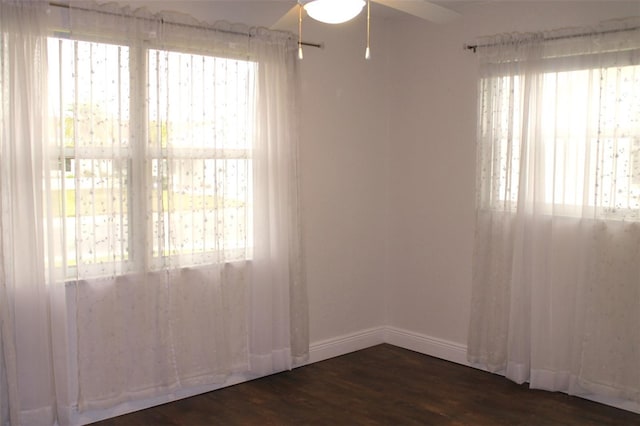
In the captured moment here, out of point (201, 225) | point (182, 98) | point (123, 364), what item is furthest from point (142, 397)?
point (182, 98)

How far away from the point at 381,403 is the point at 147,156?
85.2 inches

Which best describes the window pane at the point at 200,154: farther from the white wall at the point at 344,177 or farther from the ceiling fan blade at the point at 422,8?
the ceiling fan blade at the point at 422,8

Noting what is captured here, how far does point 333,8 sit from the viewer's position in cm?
Result: 229

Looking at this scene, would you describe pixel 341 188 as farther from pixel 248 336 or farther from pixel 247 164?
pixel 248 336

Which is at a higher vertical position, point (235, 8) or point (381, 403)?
point (235, 8)

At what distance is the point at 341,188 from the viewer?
192 inches

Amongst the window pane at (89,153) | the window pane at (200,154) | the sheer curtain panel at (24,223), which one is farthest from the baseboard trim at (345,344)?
the sheer curtain panel at (24,223)

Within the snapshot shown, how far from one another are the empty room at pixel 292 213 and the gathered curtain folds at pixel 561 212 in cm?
1

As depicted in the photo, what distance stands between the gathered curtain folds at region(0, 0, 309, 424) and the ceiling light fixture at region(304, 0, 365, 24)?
1.66 m

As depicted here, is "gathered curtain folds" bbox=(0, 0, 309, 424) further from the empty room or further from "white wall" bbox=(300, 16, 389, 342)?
"white wall" bbox=(300, 16, 389, 342)

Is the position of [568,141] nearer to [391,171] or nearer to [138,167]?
[391,171]

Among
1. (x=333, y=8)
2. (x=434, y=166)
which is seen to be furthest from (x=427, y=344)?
(x=333, y=8)

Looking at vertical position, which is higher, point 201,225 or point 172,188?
point 172,188

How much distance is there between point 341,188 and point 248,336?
1.42 metres
